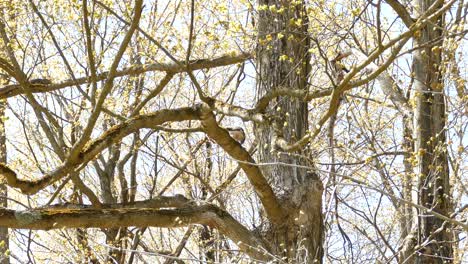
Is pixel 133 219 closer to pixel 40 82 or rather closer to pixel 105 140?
pixel 105 140

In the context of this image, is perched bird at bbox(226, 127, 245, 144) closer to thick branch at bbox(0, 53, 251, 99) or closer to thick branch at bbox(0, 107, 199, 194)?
thick branch at bbox(0, 53, 251, 99)

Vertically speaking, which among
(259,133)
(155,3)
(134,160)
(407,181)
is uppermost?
(155,3)

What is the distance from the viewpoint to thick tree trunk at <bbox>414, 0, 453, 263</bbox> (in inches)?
232

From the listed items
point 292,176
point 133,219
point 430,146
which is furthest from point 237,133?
point 430,146

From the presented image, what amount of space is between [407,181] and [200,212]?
1.84 metres

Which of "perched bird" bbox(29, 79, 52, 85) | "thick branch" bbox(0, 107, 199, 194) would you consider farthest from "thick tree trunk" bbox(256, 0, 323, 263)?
"perched bird" bbox(29, 79, 52, 85)

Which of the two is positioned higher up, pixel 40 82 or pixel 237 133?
pixel 40 82

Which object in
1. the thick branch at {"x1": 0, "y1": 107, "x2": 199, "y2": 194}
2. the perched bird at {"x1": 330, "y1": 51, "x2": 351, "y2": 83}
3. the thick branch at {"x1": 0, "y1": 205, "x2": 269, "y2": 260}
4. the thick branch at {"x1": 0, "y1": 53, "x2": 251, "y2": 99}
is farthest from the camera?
the thick branch at {"x1": 0, "y1": 53, "x2": 251, "y2": 99}

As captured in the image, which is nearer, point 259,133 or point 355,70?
point 355,70

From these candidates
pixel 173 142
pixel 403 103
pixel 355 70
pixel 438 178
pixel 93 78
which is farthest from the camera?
pixel 173 142

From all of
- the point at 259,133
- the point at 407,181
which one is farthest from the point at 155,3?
the point at 407,181

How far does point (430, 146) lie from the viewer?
20.0 feet

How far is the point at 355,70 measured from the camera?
412 centimetres

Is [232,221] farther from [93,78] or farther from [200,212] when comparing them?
[93,78]
